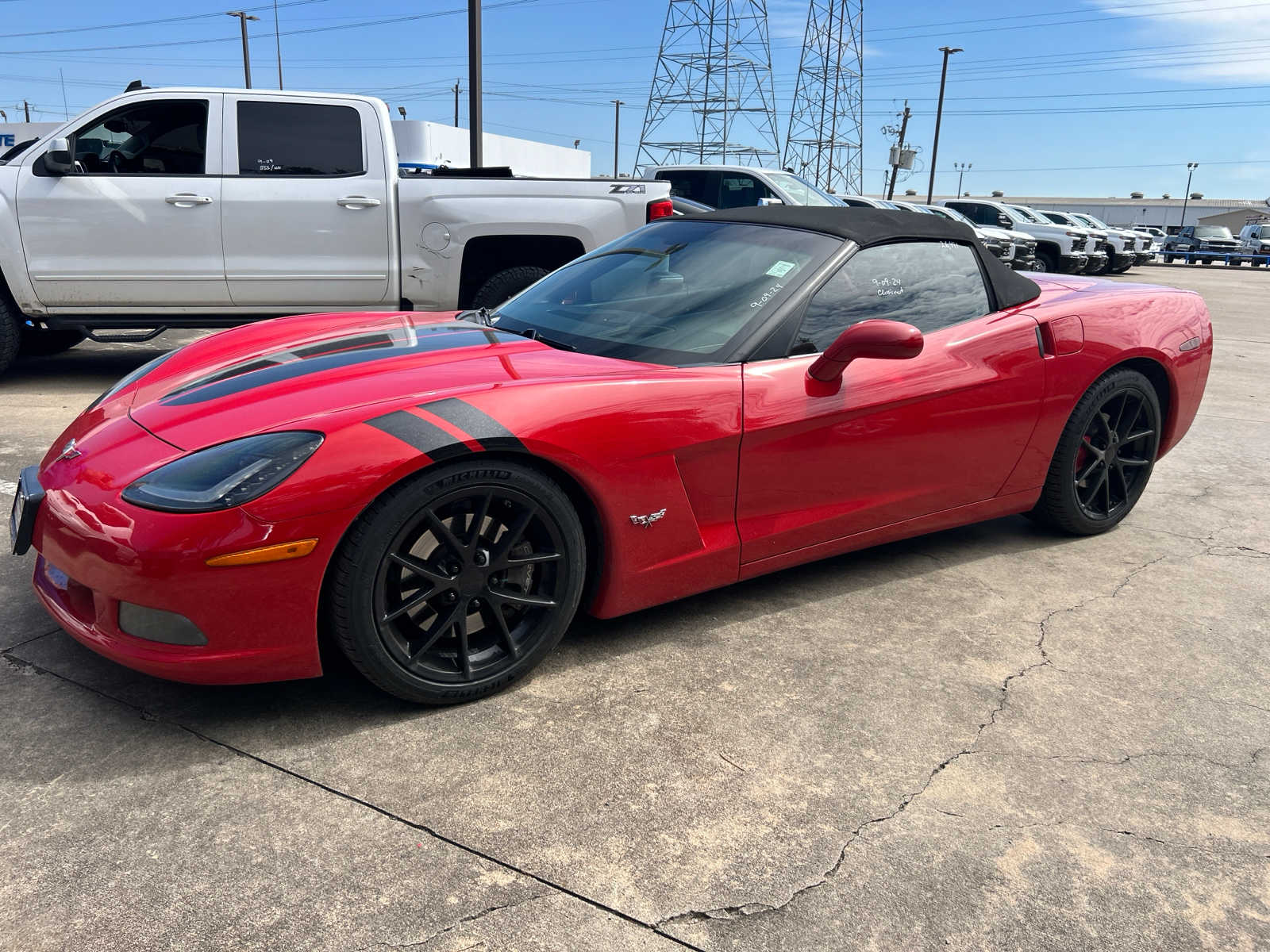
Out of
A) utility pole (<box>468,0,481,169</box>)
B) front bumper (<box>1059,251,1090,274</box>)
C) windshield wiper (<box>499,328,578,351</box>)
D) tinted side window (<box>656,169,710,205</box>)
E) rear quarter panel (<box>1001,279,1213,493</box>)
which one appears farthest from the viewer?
front bumper (<box>1059,251,1090,274</box>)

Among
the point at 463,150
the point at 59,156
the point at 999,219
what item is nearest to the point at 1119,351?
the point at 59,156

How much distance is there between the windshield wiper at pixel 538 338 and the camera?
3043 mm

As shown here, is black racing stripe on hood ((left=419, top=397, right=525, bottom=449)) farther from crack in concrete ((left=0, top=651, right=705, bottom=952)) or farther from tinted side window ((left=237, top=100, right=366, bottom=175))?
tinted side window ((left=237, top=100, right=366, bottom=175))

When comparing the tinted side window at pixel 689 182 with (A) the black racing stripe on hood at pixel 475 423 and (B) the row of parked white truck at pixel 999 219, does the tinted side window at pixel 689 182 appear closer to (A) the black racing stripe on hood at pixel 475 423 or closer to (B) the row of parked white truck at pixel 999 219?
(B) the row of parked white truck at pixel 999 219

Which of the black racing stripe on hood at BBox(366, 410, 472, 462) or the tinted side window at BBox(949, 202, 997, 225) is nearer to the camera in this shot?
the black racing stripe on hood at BBox(366, 410, 472, 462)

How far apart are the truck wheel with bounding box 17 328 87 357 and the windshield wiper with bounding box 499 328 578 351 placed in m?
5.64

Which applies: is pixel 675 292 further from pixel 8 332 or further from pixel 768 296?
pixel 8 332

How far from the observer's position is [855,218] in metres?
3.47

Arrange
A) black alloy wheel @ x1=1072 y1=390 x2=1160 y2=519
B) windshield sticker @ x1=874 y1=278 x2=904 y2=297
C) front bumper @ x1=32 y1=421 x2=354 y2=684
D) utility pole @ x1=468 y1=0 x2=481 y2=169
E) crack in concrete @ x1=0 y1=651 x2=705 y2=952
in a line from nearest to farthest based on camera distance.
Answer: crack in concrete @ x1=0 y1=651 x2=705 y2=952, front bumper @ x1=32 y1=421 x2=354 y2=684, windshield sticker @ x1=874 y1=278 x2=904 y2=297, black alloy wheel @ x1=1072 y1=390 x2=1160 y2=519, utility pole @ x1=468 y1=0 x2=481 y2=169

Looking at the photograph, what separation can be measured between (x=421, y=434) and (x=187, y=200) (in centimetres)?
491

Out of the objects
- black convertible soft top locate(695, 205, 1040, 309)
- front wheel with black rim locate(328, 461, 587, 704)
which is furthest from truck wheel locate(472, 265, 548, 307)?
front wheel with black rim locate(328, 461, 587, 704)

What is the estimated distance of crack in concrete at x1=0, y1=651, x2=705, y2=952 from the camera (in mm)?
1886

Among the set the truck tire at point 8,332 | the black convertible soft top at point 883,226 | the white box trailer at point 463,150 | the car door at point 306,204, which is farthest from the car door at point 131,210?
the white box trailer at point 463,150

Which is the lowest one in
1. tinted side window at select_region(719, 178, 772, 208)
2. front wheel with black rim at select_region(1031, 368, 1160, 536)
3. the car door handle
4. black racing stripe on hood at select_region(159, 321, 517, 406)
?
front wheel with black rim at select_region(1031, 368, 1160, 536)
